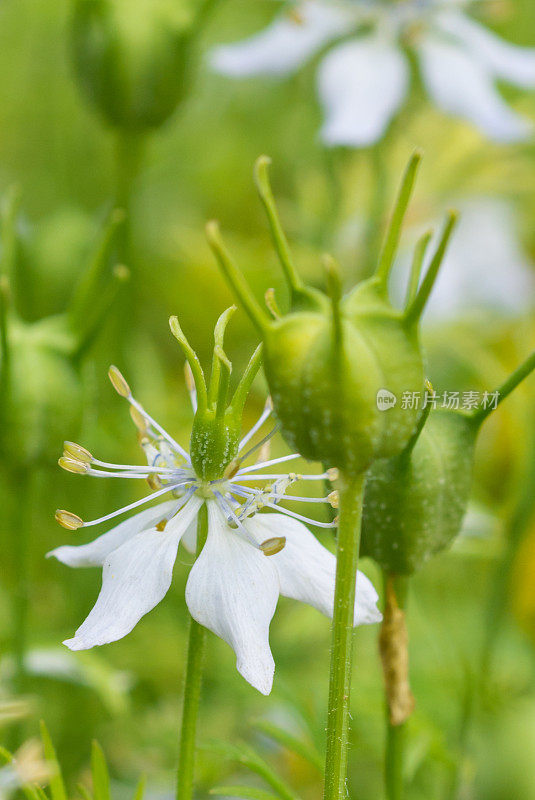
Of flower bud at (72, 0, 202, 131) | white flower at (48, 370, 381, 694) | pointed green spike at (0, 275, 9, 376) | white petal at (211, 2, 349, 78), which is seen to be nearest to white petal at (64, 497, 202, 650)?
white flower at (48, 370, 381, 694)

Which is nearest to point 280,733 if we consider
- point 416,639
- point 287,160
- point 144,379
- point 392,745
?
point 392,745

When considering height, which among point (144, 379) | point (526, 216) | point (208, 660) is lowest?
point (208, 660)

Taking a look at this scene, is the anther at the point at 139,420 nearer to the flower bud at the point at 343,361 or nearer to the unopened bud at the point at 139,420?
the unopened bud at the point at 139,420

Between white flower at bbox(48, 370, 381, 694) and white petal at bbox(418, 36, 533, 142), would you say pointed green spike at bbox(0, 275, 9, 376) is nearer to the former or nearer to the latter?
white flower at bbox(48, 370, 381, 694)

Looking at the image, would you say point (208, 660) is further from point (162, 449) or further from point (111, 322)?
point (162, 449)
